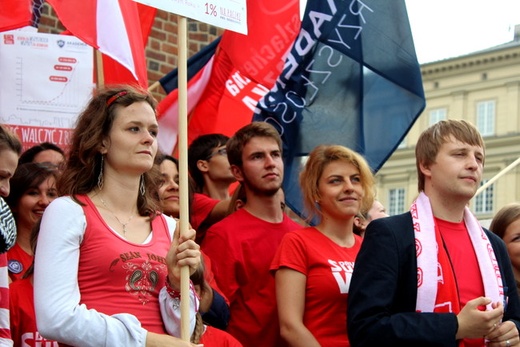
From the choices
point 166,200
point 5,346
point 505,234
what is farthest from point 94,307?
point 505,234

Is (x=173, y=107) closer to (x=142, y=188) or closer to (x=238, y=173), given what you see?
(x=238, y=173)

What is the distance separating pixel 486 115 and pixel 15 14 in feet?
111

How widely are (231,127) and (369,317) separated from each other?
3.53 meters

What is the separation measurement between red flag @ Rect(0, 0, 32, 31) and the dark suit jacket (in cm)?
249

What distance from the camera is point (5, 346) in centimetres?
356

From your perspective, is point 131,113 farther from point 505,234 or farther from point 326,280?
point 505,234

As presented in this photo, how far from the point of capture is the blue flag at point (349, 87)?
6246mm

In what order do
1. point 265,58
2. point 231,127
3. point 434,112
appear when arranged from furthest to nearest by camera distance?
1. point 434,112
2. point 231,127
3. point 265,58

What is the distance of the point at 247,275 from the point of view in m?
4.82

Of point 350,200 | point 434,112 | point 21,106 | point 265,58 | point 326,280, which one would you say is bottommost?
point 326,280

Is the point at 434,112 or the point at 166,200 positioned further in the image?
the point at 434,112

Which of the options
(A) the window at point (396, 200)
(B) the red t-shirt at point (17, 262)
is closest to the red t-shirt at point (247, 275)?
(B) the red t-shirt at point (17, 262)

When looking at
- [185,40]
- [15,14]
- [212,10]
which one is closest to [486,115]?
[15,14]

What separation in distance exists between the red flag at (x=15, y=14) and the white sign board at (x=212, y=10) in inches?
78.5
